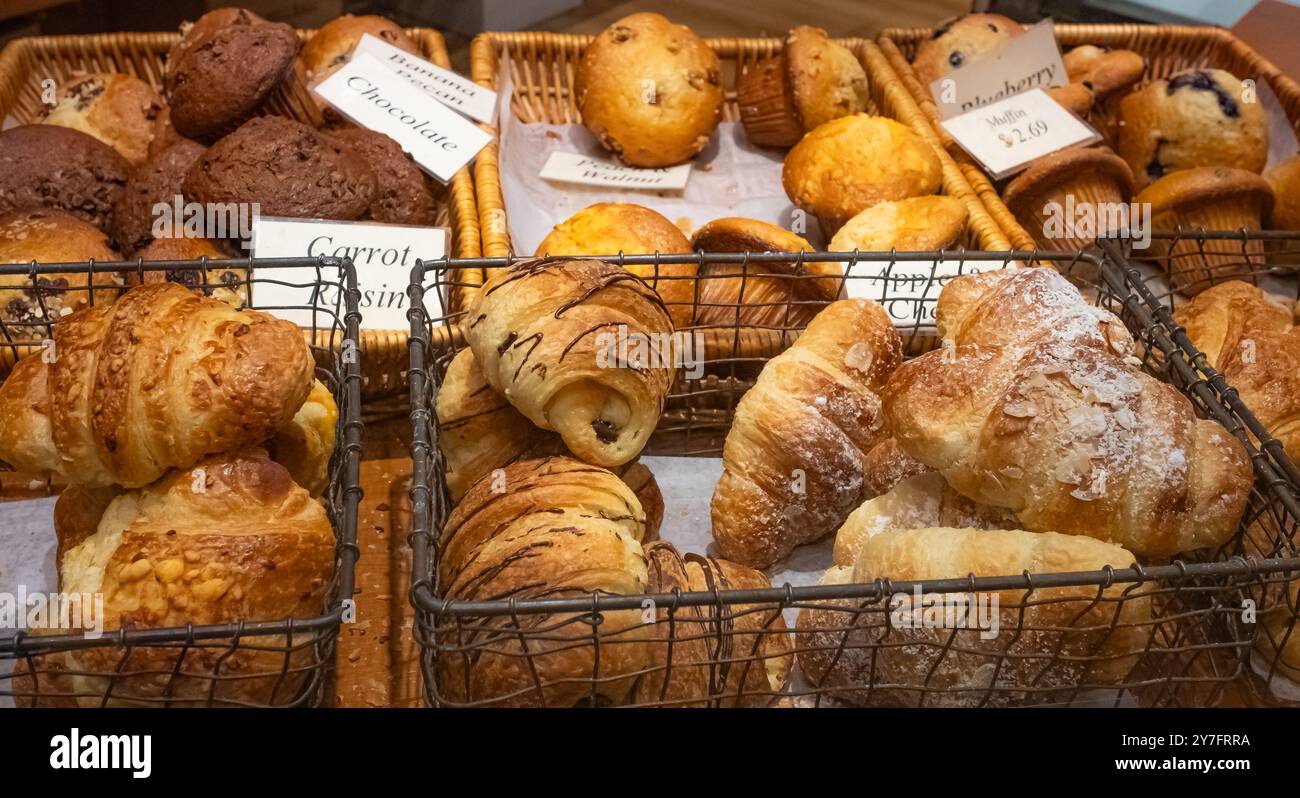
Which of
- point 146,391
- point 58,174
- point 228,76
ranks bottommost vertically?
point 146,391

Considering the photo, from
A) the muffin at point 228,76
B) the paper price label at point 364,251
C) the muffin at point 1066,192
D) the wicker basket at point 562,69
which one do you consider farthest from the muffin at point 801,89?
the muffin at point 228,76

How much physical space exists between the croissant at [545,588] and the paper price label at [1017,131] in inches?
64.9

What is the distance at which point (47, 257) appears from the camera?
192cm

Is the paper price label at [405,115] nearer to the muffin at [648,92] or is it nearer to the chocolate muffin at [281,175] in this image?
the chocolate muffin at [281,175]

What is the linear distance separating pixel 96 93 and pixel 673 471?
186 centimetres

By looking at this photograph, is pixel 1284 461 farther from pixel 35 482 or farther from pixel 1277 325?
pixel 35 482

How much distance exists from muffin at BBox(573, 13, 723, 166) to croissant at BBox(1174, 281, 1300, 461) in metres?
1.34

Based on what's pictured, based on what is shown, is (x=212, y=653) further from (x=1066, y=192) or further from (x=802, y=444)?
(x=1066, y=192)

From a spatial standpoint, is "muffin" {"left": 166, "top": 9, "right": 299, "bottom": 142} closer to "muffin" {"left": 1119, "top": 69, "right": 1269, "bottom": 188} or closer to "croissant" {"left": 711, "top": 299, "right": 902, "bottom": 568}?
"croissant" {"left": 711, "top": 299, "right": 902, "bottom": 568}

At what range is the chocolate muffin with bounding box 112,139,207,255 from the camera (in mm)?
2102

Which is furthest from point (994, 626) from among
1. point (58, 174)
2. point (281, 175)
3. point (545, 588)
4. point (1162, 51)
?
point (1162, 51)

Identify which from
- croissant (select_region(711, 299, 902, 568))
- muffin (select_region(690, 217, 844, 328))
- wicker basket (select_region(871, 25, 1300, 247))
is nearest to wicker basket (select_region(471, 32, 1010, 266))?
wicker basket (select_region(871, 25, 1300, 247))

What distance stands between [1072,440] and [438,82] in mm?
1898

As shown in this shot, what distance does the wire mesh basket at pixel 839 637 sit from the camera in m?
1.11
